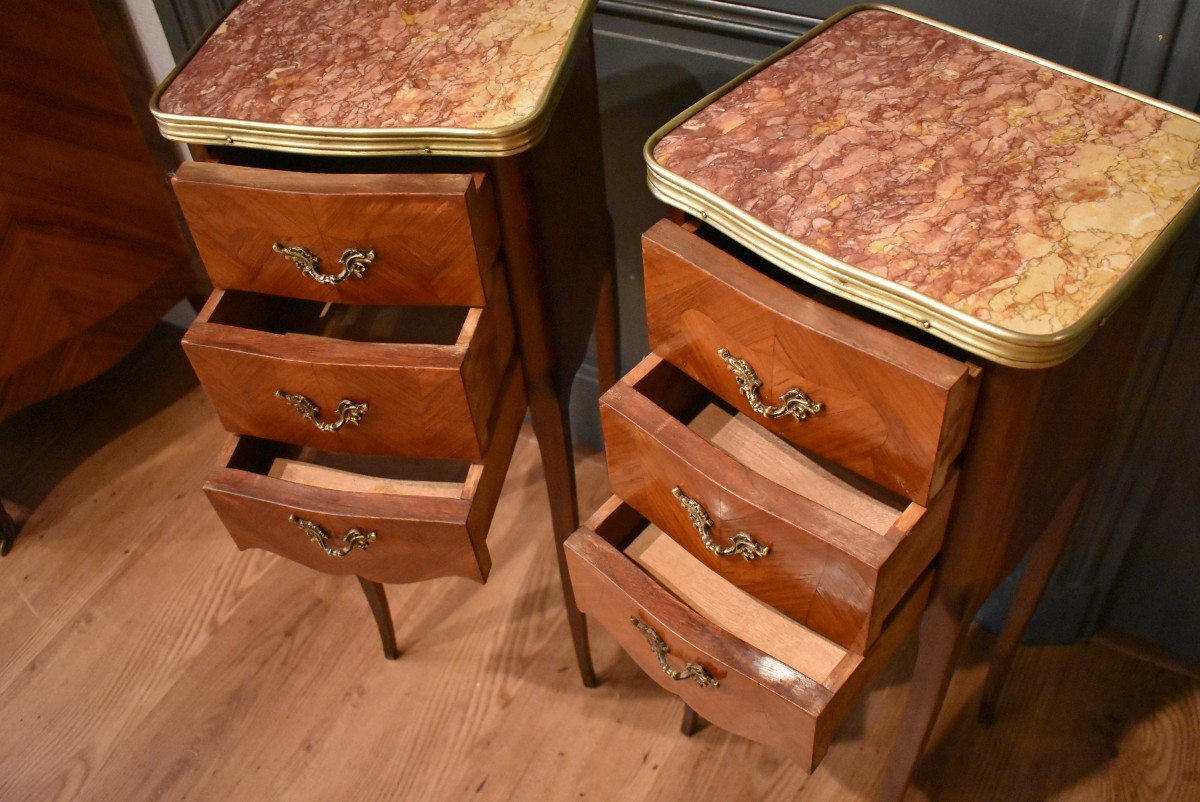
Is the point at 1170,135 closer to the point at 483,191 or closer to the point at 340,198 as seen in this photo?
the point at 483,191

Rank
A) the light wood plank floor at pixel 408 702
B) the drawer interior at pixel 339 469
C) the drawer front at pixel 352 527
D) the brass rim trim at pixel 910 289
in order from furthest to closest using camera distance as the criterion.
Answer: the light wood plank floor at pixel 408 702
the drawer interior at pixel 339 469
the drawer front at pixel 352 527
the brass rim trim at pixel 910 289

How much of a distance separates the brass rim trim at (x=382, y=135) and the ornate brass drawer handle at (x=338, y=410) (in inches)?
9.0

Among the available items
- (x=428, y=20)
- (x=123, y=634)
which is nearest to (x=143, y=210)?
(x=123, y=634)

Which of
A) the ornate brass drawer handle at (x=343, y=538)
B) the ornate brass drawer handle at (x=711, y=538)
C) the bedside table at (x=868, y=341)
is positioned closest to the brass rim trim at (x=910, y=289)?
the bedside table at (x=868, y=341)

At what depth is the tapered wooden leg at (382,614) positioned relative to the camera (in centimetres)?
137

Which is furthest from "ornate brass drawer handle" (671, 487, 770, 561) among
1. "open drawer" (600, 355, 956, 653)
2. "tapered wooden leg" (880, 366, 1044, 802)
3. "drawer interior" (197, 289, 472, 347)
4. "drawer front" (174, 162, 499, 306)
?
"drawer interior" (197, 289, 472, 347)

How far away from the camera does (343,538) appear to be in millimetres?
1062

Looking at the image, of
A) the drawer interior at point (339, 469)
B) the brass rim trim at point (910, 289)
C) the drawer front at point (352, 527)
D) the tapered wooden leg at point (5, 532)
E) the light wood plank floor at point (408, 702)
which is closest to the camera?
the brass rim trim at point (910, 289)

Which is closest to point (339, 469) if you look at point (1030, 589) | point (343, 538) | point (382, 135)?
point (343, 538)

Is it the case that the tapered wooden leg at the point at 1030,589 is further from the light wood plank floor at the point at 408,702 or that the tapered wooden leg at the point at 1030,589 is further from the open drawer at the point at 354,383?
the open drawer at the point at 354,383

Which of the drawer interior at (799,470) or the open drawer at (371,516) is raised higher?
the drawer interior at (799,470)

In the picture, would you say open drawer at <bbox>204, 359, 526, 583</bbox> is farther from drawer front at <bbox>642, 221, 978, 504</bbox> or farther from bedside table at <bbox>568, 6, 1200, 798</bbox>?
drawer front at <bbox>642, 221, 978, 504</bbox>

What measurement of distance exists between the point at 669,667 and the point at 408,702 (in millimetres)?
602

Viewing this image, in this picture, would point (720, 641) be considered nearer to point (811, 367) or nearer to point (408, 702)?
point (811, 367)
